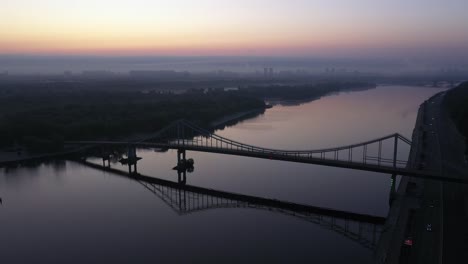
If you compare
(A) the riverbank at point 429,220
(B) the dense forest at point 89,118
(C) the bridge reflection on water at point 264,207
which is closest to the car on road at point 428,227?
(A) the riverbank at point 429,220

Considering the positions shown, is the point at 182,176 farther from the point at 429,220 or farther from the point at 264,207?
the point at 429,220

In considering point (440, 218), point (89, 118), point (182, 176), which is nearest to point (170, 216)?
point (182, 176)

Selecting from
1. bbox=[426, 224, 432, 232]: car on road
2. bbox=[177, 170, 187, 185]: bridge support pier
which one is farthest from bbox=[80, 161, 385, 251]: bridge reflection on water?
bbox=[426, 224, 432, 232]: car on road

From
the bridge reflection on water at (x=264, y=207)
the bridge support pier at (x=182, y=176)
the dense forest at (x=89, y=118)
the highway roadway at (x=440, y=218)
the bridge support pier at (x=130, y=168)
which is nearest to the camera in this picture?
the highway roadway at (x=440, y=218)

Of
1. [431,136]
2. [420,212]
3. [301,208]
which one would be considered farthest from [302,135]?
[420,212]

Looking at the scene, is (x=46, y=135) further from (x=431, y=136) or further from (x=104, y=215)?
(x=431, y=136)

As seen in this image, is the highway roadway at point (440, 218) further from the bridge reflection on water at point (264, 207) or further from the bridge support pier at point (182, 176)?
the bridge support pier at point (182, 176)

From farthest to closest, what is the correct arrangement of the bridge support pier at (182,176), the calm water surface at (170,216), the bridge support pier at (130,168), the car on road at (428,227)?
1. the bridge support pier at (130,168)
2. the bridge support pier at (182,176)
3. the calm water surface at (170,216)
4. the car on road at (428,227)
